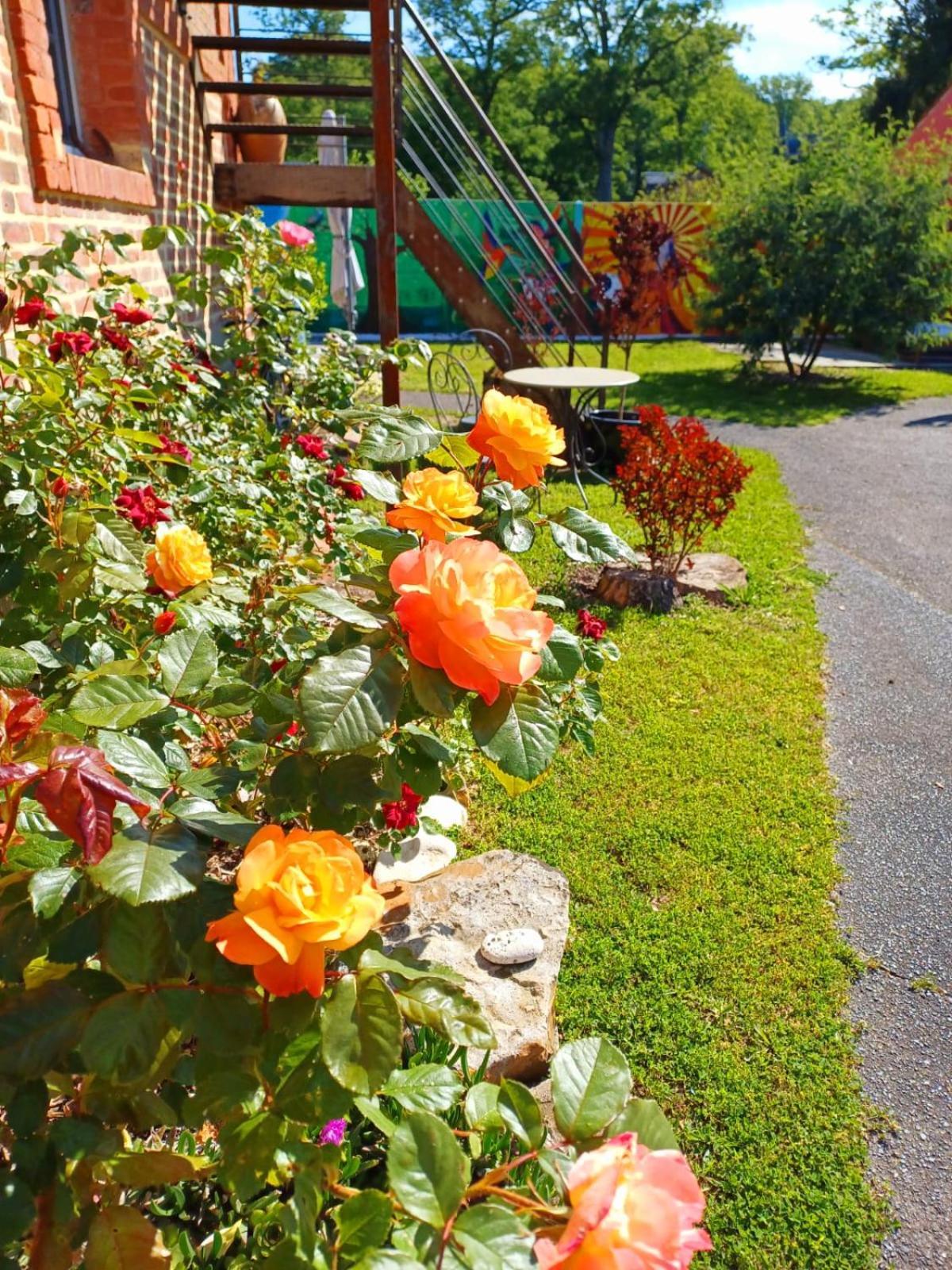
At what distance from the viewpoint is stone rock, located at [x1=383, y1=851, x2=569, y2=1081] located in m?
2.08

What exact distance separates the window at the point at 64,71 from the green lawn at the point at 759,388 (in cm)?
809

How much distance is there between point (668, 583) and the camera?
5203mm

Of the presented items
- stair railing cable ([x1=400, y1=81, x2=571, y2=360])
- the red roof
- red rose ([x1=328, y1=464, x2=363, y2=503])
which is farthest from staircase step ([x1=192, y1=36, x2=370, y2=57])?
the red roof

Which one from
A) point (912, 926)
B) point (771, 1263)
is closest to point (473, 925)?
point (771, 1263)

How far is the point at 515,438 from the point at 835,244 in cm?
1302

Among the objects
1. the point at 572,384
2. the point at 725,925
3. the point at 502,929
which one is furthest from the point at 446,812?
the point at 572,384

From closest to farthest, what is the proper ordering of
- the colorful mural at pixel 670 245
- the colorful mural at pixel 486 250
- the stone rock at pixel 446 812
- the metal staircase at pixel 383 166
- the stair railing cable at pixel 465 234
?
the stone rock at pixel 446 812 < the metal staircase at pixel 383 166 < the stair railing cable at pixel 465 234 < the colorful mural at pixel 486 250 < the colorful mural at pixel 670 245

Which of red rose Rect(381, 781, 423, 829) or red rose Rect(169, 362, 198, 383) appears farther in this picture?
red rose Rect(169, 362, 198, 383)

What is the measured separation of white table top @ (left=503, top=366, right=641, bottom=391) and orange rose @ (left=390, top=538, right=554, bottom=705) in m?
5.82

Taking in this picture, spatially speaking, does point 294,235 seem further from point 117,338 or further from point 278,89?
point 117,338

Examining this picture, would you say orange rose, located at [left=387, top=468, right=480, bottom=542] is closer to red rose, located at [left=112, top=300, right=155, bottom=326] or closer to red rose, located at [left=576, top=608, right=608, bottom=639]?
red rose, located at [left=576, top=608, right=608, bottom=639]

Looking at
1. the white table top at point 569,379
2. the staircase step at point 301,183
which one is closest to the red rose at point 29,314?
the staircase step at point 301,183

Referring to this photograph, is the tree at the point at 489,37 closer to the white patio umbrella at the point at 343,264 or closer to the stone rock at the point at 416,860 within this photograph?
the white patio umbrella at the point at 343,264

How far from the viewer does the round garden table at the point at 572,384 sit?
675 cm
